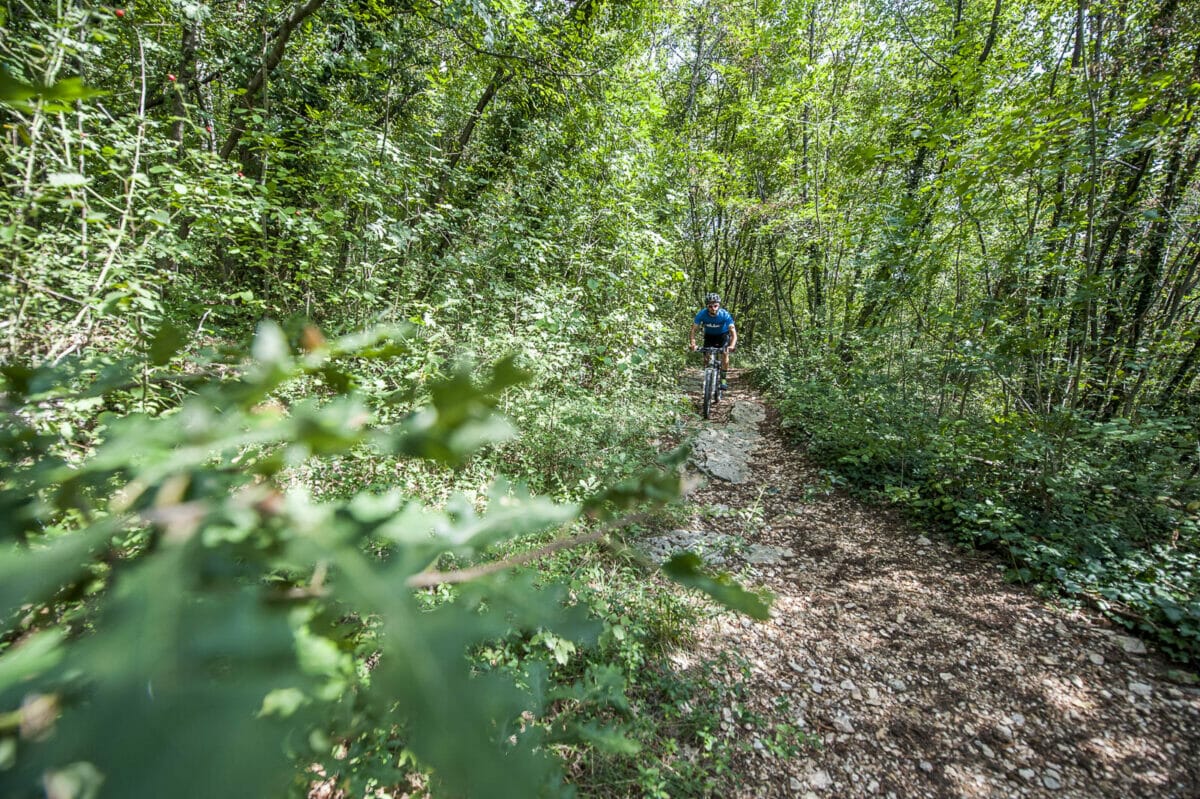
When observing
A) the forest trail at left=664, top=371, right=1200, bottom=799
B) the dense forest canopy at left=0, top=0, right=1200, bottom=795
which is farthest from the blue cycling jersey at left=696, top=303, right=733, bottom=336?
the forest trail at left=664, top=371, right=1200, bottom=799

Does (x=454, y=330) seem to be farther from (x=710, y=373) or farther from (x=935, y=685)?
(x=935, y=685)

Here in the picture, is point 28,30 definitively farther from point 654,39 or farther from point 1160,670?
point 654,39

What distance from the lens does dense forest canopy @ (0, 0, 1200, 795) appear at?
1.28ft

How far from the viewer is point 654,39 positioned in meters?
10.7

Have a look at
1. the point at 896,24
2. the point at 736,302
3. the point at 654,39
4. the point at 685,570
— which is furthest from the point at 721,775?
the point at 736,302

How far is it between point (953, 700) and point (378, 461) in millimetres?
3937

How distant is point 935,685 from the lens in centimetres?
259

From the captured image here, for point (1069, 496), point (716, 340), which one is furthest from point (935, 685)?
point (716, 340)

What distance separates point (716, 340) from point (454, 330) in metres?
4.93

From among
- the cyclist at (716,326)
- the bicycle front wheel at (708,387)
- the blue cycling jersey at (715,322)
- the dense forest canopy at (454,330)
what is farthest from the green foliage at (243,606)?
the blue cycling jersey at (715,322)

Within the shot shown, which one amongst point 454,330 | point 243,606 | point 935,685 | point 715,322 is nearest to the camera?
point 243,606

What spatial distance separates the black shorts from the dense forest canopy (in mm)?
1479

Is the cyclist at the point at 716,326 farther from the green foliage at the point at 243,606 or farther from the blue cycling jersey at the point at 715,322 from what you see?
the green foliage at the point at 243,606

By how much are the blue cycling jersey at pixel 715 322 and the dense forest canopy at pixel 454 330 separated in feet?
5.20
